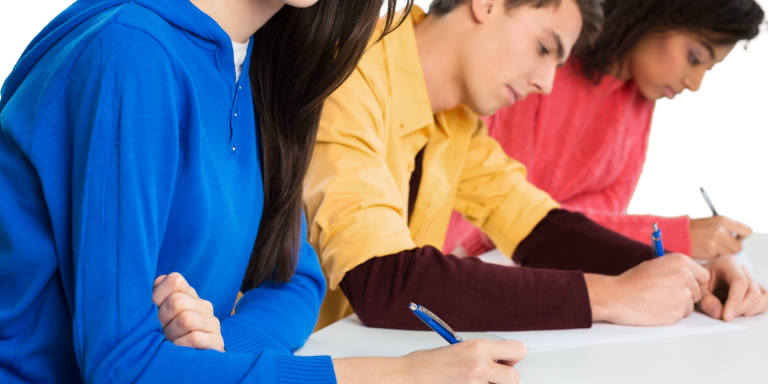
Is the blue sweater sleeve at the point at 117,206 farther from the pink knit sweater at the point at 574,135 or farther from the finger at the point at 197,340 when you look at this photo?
the pink knit sweater at the point at 574,135

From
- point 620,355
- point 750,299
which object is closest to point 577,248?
point 750,299

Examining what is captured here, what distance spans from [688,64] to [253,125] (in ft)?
4.56

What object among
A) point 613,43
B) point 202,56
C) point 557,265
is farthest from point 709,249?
point 202,56

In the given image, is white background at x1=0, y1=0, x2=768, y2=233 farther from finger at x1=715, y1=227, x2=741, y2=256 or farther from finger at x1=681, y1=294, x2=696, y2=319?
finger at x1=681, y1=294, x2=696, y2=319

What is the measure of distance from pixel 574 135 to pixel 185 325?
4.99 ft

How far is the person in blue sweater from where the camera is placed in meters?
0.52

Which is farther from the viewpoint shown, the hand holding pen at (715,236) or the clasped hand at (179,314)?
the hand holding pen at (715,236)

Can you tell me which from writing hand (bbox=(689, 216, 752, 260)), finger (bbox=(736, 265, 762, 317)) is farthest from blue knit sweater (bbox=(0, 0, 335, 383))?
writing hand (bbox=(689, 216, 752, 260))

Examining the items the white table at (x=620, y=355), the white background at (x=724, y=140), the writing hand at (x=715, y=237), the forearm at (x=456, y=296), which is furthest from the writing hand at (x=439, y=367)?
the white background at (x=724, y=140)

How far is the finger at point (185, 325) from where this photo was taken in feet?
1.95

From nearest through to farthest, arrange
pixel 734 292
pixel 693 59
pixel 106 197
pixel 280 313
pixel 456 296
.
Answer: pixel 106 197 < pixel 280 313 < pixel 456 296 < pixel 734 292 < pixel 693 59

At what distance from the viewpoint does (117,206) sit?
524 millimetres

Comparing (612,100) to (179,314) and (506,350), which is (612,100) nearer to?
(506,350)

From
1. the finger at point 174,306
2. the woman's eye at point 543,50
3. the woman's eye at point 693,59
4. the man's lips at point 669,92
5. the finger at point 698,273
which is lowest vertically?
the finger at point 698,273
